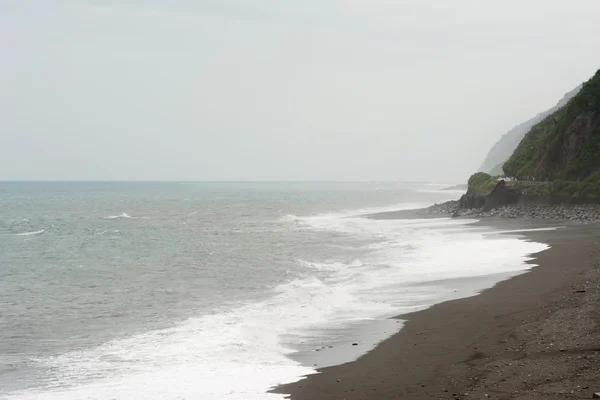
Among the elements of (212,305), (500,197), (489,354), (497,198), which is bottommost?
(212,305)

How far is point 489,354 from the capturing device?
13.1m

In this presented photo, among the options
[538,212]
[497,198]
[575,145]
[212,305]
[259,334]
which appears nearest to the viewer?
[259,334]

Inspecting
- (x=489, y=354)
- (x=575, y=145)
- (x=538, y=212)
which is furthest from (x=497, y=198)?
(x=489, y=354)

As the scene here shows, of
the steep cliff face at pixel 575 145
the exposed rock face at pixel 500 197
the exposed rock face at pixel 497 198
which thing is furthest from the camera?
the exposed rock face at pixel 497 198

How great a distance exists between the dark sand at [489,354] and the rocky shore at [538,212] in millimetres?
36569

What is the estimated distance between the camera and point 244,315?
68.5 ft

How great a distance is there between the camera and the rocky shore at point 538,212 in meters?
54.0

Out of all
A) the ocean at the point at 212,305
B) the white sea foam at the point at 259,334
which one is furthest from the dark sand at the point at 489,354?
the white sea foam at the point at 259,334

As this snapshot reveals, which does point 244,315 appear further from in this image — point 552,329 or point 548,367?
point 548,367

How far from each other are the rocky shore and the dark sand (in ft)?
120

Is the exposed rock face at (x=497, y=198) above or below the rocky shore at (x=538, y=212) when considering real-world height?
above

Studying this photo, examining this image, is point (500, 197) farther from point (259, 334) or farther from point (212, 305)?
point (259, 334)

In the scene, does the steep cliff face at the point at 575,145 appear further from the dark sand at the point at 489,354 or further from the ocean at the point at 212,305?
the dark sand at the point at 489,354

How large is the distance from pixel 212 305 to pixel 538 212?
47.7 metres
